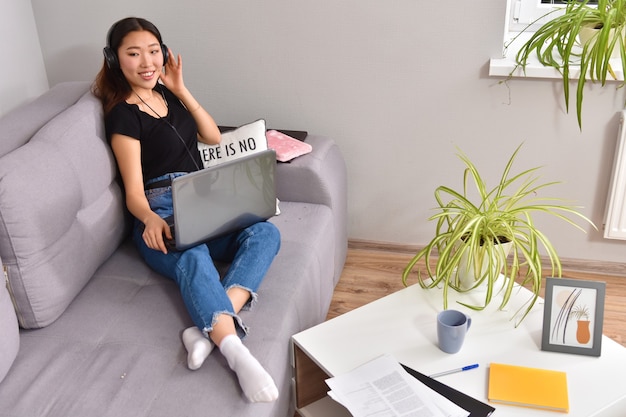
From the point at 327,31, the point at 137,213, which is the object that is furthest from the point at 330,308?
the point at 327,31

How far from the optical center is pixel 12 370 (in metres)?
1.63

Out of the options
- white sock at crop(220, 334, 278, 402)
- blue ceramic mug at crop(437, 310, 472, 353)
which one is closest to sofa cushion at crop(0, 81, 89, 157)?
white sock at crop(220, 334, 278, 402)

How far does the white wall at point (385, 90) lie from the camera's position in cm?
246

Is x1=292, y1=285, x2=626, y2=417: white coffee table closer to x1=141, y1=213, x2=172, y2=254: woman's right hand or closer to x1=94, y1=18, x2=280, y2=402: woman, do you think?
x1=94, y1=18, x2=280, y2=402: woman

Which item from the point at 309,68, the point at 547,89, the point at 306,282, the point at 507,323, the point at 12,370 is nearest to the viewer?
the point at 12,370

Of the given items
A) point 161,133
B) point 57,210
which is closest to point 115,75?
point 161,133

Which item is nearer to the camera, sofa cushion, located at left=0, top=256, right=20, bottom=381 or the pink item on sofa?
sofa cushion, located at left=0, top=256, right=20, bottom=381

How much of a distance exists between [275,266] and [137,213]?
0.43 meters

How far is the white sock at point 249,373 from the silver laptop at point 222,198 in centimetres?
34

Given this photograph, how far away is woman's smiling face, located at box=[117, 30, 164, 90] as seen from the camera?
205 cm

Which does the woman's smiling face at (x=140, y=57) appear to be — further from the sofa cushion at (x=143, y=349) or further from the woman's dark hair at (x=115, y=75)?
the sofa cushion at (x=143, y=349)

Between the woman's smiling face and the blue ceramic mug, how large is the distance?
3.65ft

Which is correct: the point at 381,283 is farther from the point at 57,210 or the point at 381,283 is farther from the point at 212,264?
the point at 57,210

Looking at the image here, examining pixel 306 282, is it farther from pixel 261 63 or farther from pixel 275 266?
pixel 261 63
